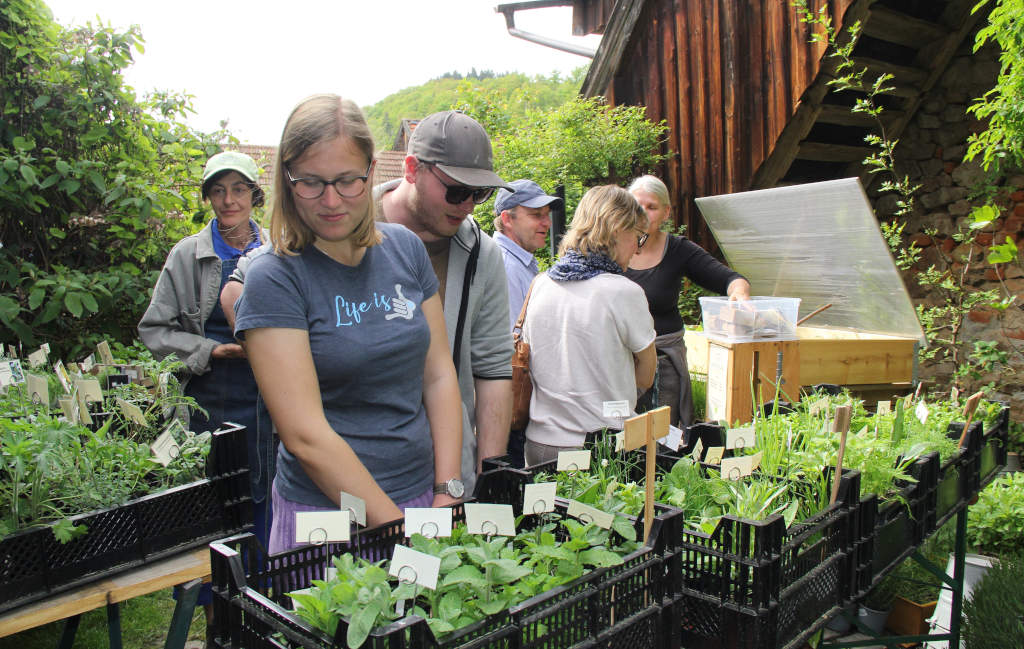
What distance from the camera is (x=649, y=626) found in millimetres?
1209

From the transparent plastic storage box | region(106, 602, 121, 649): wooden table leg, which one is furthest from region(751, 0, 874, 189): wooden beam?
region(106, 602, 121, 649): wooden table leg

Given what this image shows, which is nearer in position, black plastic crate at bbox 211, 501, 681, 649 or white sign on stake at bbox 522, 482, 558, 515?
black plastic crate at bbox 211, 501, 681, 649

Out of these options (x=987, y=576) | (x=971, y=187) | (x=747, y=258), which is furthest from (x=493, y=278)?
(x=971, y=187)

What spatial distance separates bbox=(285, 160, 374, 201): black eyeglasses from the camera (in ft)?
4.59

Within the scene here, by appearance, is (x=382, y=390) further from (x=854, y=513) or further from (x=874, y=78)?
(x=874, y=78)

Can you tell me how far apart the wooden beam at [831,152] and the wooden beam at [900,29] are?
0.82 metres

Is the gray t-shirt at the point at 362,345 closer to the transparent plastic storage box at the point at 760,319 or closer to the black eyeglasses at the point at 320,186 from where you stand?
the black eyeglasses at the point at 320,186

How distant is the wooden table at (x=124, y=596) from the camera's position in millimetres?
1481

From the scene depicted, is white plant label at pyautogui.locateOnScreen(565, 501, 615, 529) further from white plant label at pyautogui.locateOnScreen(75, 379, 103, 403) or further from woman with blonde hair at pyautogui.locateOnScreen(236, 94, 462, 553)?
white plant label at pyautogui.locateOnScreen(75, 379, 103, 403)

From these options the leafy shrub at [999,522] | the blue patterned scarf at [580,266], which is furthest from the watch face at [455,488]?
the leafy shrub at [999,522]

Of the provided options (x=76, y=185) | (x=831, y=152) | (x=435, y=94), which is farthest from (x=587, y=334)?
(x=435, y=94)

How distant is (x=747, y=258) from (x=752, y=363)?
5.16ft

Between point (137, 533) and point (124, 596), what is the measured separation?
0.48ft

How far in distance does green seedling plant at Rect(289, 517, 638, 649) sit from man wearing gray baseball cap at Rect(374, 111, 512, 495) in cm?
65
